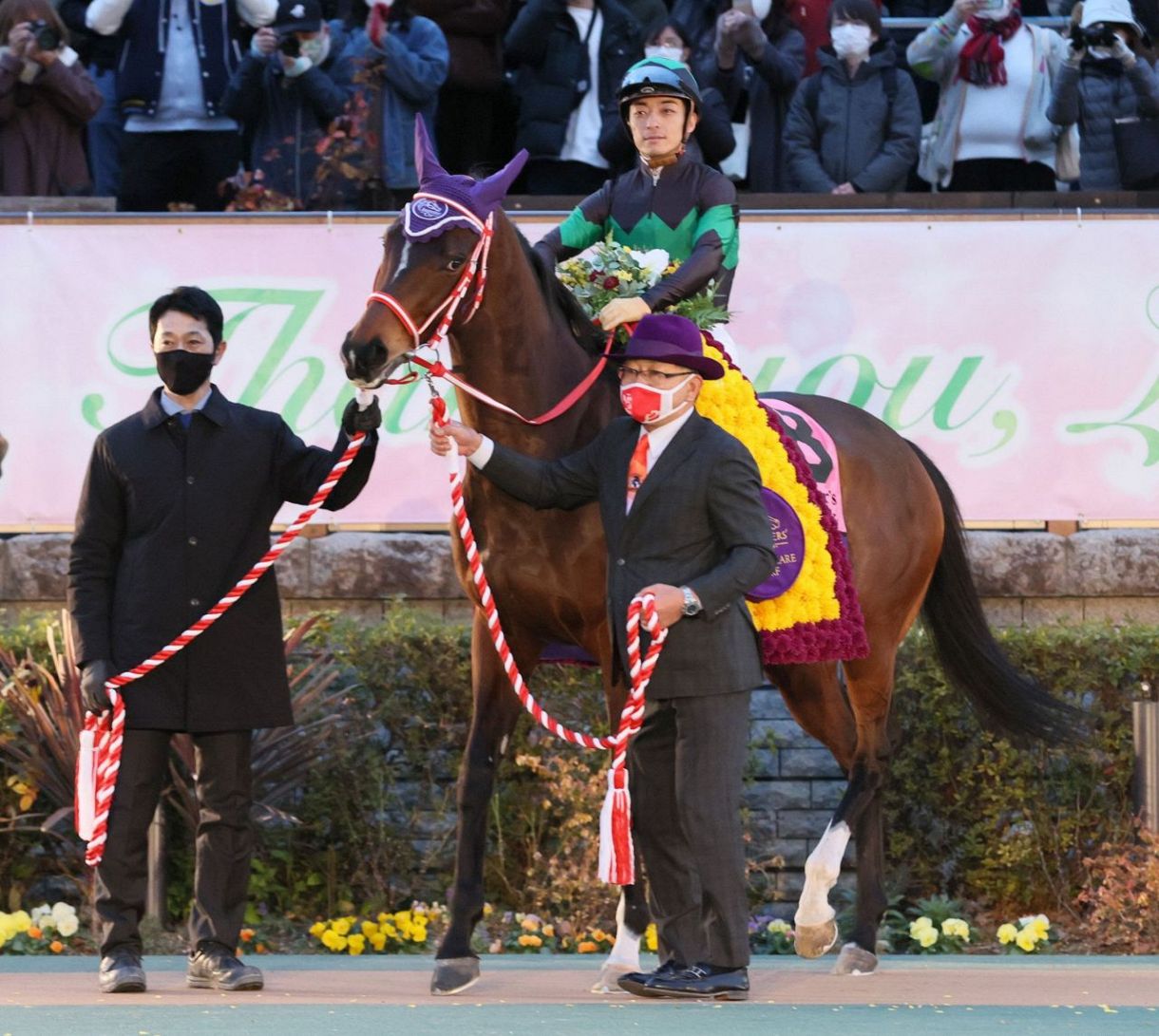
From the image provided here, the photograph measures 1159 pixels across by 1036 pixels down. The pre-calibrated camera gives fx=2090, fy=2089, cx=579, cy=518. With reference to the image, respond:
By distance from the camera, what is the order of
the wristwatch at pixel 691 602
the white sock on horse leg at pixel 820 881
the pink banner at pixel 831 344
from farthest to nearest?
the pink banner at pixel 831 344, the white sock on horse leg at pixel 820 881, the wristwatch at pixel 691 602

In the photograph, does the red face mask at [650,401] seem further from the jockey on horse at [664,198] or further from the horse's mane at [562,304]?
the jockey on horse at [664,198]

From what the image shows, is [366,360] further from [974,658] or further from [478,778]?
[974,658]

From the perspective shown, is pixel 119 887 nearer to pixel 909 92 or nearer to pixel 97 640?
pixel 97 640

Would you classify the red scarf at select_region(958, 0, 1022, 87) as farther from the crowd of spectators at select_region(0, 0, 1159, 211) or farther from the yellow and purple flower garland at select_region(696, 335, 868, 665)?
the yellow and purple flower garland at select_region(696, 335, 868, 665)

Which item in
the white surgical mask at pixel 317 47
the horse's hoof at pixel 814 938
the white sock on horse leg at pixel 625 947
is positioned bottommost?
the horse's hoof at pixel 814 938

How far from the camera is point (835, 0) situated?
9.96 meters

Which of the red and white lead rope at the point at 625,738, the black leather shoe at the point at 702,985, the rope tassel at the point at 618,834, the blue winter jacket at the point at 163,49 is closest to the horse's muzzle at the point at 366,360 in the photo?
the red and white lead rope at the point at 625,738

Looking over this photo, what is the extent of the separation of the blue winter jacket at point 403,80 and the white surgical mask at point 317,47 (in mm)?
102

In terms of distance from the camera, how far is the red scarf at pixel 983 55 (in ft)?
32.8

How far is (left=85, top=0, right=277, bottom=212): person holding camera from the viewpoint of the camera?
392 inches

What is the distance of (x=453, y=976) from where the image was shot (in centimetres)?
572

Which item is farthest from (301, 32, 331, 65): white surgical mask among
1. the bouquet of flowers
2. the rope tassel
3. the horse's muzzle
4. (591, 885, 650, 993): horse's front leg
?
the rope tassel

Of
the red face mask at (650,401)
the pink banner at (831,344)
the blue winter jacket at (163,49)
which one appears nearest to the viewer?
the red face mask at (650,401)

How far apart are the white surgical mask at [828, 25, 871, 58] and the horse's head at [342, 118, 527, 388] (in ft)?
14.3
